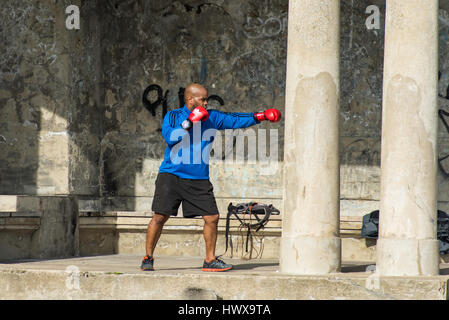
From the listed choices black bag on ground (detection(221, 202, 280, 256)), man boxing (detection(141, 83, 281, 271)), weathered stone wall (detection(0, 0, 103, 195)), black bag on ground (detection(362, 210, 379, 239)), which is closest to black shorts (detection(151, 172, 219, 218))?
man boxing (detection(141, 83, 281, 271))

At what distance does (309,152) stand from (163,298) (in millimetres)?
1946

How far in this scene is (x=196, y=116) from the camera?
8133 millimetres

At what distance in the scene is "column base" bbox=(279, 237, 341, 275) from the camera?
316 inches

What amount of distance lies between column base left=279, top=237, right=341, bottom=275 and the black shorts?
2.79 ft

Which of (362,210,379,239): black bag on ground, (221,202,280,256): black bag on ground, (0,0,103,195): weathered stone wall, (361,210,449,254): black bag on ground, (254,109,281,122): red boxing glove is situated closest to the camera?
(254,109,281,122): red boxing glove

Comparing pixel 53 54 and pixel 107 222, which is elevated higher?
pixel 53 54

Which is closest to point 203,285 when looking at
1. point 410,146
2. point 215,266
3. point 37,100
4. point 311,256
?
point 215,266

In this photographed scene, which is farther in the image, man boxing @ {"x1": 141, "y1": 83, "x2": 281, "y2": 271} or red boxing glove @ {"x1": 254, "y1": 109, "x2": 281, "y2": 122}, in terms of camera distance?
man boxing @ {"x1": 141, "y1": 83, "x2": 281, "y2": 271}

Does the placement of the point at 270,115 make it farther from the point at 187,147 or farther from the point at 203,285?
the point at 203,285

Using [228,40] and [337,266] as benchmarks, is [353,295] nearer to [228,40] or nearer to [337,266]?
[337,266]

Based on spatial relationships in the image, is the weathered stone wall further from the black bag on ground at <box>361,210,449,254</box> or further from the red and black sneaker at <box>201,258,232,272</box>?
the red and black sneaker at <box>201,258,232,272</box>

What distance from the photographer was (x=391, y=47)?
26.5ft

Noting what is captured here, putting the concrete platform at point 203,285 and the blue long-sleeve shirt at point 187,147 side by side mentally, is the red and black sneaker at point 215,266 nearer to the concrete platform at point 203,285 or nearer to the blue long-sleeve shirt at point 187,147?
the concrete platform at point 203,285

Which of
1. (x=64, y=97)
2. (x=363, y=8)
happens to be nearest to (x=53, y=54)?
(x=64, y=97)
